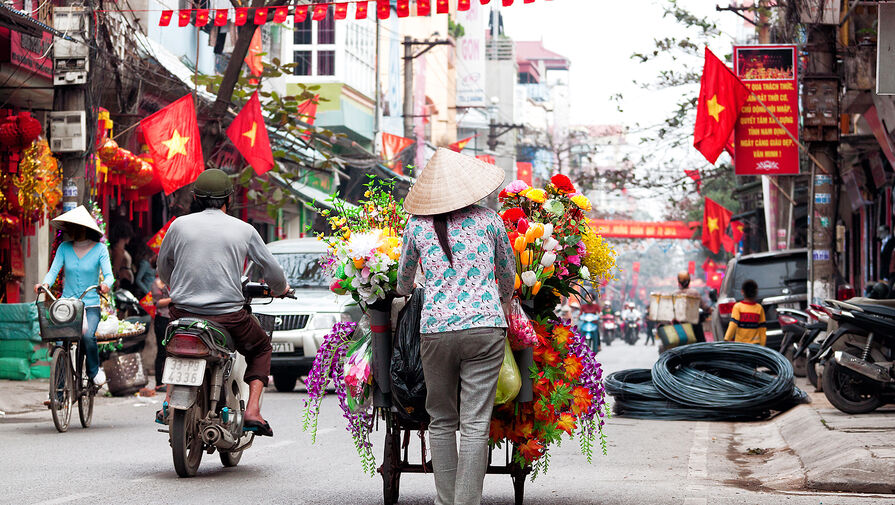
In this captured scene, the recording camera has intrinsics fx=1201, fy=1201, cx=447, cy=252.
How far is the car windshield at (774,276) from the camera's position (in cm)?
1772

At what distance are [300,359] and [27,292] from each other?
471 cm

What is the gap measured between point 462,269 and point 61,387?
18.7ft

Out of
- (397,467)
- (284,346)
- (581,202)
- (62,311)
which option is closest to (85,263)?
(62,311)

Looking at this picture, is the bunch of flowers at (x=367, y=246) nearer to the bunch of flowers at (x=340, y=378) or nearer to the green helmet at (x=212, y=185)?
the bunch of flowers at (x=340, y=378)

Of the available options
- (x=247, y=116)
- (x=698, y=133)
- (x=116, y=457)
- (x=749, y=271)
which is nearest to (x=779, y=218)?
(x=749, y=271)

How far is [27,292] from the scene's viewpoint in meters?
17.0

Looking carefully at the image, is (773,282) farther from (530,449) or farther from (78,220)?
(530,449)

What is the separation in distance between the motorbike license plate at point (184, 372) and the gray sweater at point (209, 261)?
430mm

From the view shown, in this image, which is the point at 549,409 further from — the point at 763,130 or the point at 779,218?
the point at 779,218

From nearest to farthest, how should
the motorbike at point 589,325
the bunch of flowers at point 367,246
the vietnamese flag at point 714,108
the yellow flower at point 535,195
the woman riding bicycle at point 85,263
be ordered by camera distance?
the bunch of flowers at point 367,246, the yellow flower at point 535,195, the woman riding bicycle at point 85,263, the vietnamese flag at point 714,108, the motorbike at point 589,325

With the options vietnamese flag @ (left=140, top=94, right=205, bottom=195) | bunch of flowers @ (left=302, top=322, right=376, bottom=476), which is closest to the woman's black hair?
bunch of flowers @ (left=302, top=322, right=376, bottom=476)

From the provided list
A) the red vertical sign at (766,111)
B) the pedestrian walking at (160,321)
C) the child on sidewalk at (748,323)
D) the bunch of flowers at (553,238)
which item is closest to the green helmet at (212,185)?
the bunch of flowers at (553,238)

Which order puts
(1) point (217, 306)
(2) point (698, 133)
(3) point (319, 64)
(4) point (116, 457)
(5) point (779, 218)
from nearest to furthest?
(1) point (217, 306) < (4) point (116, 457) < (2) point (698, 133) < (5) point (779, 218) < (3) point (319, 64)

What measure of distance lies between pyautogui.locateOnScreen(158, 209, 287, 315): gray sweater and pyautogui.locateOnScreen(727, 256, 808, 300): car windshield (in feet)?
38.0
